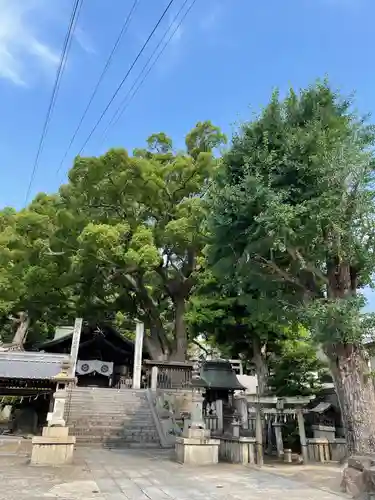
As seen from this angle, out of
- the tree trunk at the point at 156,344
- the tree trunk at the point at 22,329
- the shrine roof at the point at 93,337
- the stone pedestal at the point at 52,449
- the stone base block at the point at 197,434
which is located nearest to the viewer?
the stone pedestal at the point at 52,449

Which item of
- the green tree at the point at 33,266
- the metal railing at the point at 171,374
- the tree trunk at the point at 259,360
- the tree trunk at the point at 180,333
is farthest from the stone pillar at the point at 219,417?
the green tree at the point at 33,266

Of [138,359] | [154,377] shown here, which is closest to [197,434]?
[154,377]

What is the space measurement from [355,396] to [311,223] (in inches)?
135

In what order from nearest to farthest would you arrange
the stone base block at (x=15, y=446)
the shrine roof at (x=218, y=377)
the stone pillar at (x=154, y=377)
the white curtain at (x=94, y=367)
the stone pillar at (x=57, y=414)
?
the stone pillar at (x=57, y=414), the stone base block at (x=15, y=446), the shrine roof at (x=218, y=377), the stone pillar at (x=154, y=377), the white curtain at (x=94, y=367)

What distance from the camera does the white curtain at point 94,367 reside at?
77.0 feet

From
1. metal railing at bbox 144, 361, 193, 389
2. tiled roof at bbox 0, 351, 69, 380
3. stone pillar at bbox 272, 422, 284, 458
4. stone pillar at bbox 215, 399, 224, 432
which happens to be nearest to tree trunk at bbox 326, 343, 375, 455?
stone pillar at bbox 272, 422, 284, 458

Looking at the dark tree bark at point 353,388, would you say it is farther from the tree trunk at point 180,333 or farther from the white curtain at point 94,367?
the white curtain at point 94,367

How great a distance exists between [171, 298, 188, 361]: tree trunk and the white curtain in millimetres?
4683

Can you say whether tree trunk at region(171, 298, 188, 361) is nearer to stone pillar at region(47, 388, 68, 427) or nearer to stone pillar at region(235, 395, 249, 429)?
stone pillar at region(235, 395, 249, 429)

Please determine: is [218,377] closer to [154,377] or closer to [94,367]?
[154,377]

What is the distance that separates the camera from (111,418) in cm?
1548

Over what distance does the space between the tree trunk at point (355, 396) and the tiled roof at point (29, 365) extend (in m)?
10.0

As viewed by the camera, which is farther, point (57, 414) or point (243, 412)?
point (243, 412)

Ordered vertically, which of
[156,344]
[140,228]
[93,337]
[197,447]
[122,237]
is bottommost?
[197,447]
